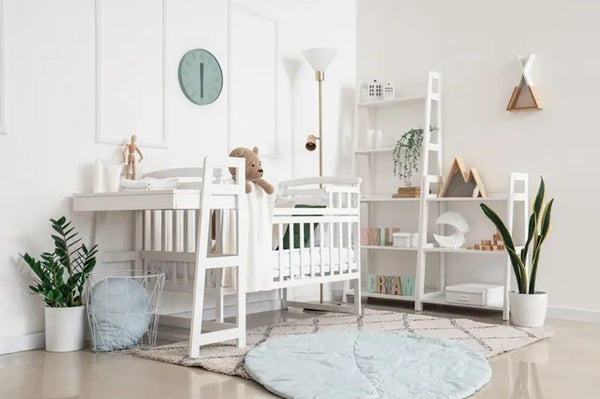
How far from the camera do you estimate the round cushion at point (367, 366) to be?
2.28m

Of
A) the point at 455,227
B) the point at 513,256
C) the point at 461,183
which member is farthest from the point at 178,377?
the point at 461,183

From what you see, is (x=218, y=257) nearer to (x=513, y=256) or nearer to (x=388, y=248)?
(x=513, y=256)

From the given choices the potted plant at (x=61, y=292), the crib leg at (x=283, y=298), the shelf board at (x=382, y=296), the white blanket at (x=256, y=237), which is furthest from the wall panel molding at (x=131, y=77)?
the shelf board at (x=382, y=296)

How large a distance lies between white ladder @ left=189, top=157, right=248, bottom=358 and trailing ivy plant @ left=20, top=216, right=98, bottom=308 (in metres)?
0.61

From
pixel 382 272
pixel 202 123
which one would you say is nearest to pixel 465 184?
pixel 382 272

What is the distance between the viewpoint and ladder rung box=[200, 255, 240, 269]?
9.35ft

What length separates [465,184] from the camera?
4.38 meters

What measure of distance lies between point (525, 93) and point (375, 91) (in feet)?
3.62

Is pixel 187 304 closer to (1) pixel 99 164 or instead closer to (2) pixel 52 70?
(1) pixel 99 164

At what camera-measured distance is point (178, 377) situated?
8.37 feet

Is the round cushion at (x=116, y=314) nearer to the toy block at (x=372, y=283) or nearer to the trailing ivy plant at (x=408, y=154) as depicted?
the toy block at (x=372, y=283)

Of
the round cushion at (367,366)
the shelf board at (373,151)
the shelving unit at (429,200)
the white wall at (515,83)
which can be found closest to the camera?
the round cushion at (367,366)

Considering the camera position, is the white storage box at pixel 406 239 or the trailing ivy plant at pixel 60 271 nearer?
the trailing ivy plant at pixel 60 271

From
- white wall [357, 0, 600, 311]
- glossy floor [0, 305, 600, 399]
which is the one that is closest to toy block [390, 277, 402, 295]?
white wall [357, 0, 600, 311]
